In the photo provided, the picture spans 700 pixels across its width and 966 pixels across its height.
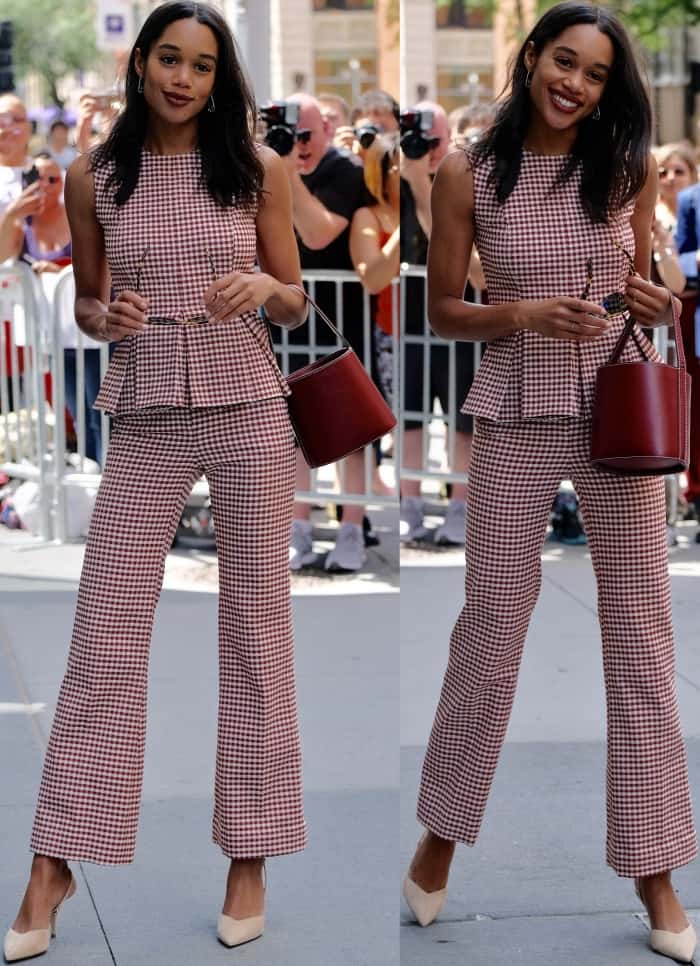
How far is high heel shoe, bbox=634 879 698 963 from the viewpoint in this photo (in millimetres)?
3365

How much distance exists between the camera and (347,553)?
6.89 m

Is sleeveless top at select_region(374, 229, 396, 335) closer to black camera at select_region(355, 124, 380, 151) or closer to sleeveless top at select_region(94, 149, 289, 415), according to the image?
black camera at select_region(355, 124, 380, 151)

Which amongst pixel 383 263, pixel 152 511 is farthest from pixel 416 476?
pixel 152 511

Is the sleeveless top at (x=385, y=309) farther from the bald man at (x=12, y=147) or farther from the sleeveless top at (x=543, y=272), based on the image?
the sleeveless top at (x=543, y=272)

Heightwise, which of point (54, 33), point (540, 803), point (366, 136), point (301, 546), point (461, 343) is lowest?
point (301, 546)

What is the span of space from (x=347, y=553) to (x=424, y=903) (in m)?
3.45

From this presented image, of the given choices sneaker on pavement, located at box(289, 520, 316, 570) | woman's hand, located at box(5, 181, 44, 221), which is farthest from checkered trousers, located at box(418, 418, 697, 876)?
woman's hand, located at box(5, 181, 44, 221)

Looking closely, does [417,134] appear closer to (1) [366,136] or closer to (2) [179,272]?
(1) [366,136]

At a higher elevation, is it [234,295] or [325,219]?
[234,295]

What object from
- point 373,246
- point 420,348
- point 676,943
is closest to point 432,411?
point 420,348

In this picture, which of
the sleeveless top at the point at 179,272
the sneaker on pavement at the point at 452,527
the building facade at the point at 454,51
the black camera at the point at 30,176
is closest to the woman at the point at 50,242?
the black camera at the point at 30,176

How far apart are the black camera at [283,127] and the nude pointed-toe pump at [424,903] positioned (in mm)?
4161

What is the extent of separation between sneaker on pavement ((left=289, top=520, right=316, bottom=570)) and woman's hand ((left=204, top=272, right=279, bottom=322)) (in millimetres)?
3697

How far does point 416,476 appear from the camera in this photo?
21.9 ft
